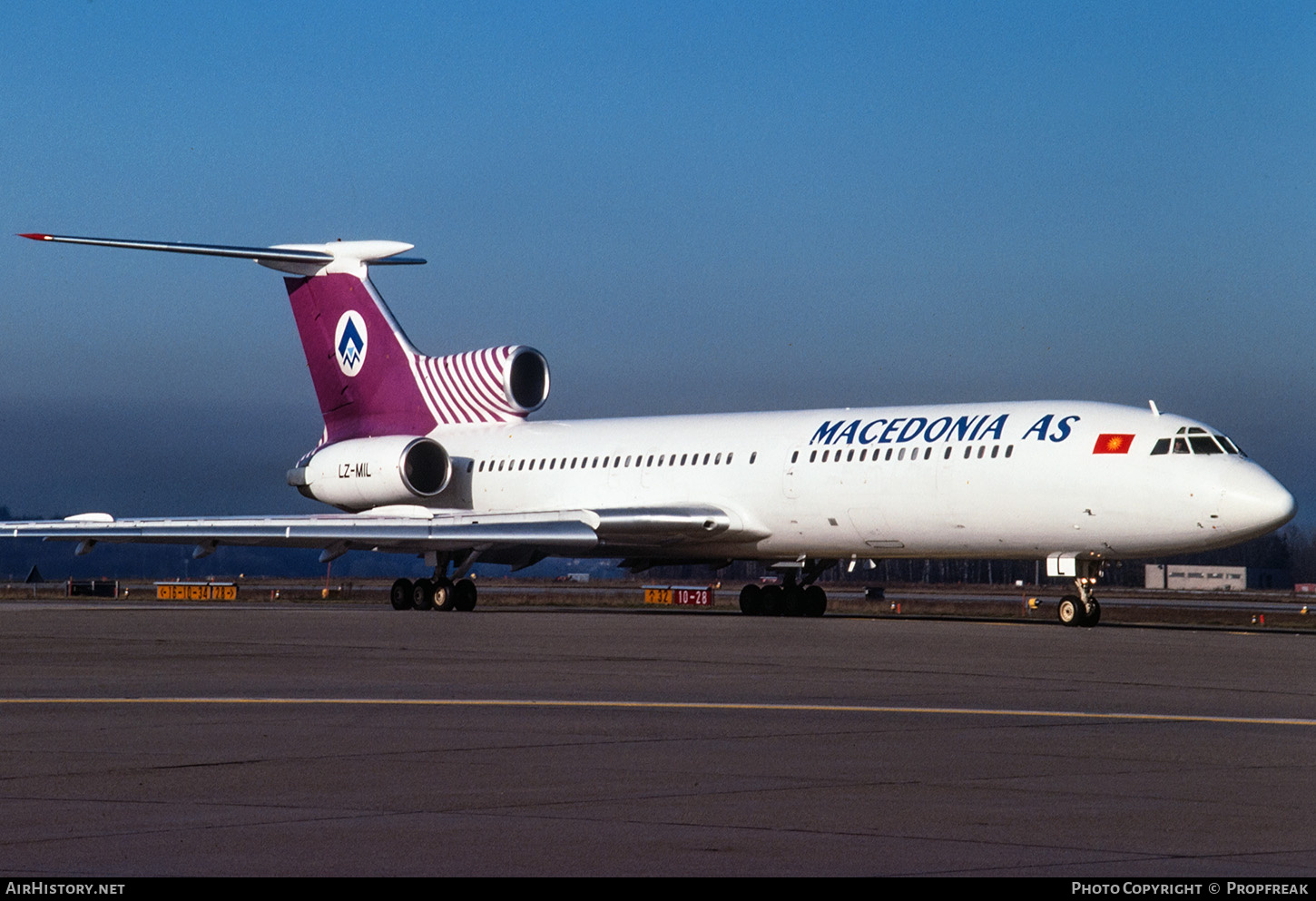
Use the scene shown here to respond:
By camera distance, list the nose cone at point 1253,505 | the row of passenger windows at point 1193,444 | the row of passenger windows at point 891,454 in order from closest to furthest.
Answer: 1. the nose cone at point 1253,505
2. the row of passenger windows at point 1193,444
3. the row of passenger windows at point 891,454

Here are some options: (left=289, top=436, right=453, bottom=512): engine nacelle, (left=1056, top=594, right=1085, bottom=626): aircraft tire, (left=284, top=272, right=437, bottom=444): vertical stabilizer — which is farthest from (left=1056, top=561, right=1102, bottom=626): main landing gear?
(left=284, top=272, right=437, bottom=444): vertical stabilizer

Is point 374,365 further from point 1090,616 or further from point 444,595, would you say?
point 1090,616

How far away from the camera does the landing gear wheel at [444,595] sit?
113 feet

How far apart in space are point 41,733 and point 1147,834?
23.3ft

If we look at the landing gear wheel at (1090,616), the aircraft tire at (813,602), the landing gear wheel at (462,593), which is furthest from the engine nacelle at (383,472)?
the landing gear wheel at (1090,616)

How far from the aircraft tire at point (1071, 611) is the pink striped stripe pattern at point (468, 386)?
15.7 meters

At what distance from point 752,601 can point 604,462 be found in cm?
470

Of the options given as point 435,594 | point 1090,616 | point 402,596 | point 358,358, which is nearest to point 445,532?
point 435,594

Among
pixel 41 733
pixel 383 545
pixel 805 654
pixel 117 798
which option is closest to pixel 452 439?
pixel 383 545

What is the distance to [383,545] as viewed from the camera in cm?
3409

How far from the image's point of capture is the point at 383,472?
37.4 m

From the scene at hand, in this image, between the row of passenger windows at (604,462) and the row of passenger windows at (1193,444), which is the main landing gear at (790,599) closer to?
the row of passenger windows at (604,462)

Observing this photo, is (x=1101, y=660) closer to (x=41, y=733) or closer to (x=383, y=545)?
(x=41, y=733)

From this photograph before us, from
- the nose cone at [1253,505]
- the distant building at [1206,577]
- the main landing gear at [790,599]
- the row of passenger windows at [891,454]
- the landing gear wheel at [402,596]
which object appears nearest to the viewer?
the nose cone at [1253,505]
